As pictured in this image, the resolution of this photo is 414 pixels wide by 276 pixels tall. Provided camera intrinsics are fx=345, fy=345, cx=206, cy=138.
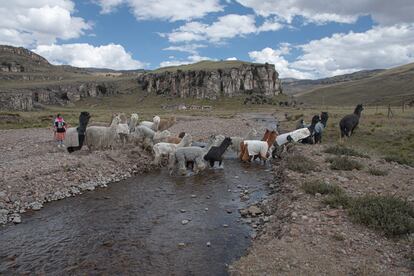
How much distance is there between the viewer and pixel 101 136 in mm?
17031

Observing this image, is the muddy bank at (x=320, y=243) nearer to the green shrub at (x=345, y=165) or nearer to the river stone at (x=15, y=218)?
the green shrub at (x=345, y=165)

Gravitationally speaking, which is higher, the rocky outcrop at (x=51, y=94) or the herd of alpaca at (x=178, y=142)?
the rocky outcrop at (x=51, y=94)

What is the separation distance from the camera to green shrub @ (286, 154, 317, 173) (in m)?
13.3

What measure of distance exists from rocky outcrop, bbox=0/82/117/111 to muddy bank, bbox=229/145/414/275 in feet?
299

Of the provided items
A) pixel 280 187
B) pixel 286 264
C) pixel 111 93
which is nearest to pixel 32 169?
pixel 280 187

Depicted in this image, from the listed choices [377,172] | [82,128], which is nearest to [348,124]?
[377,172]

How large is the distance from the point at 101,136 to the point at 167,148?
3455 mm

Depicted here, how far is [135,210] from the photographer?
10.6m

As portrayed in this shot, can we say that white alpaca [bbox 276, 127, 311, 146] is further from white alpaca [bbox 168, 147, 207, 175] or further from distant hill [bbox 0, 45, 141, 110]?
distant hill [bbox 0, 45, 141, 110]

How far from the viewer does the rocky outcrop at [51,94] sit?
88125mm

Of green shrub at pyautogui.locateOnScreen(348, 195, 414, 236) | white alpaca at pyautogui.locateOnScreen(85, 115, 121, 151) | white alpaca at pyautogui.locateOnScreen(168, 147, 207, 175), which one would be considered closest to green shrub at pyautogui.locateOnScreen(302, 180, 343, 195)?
green shrub at pyautogui.locateOnScreen(348, 195, 414, 236)

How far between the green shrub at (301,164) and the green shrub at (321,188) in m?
2.57

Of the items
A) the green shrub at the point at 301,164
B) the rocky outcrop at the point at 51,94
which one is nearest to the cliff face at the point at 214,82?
the rocky outcrop at the point at 51,94

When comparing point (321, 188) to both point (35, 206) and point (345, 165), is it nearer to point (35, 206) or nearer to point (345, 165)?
point (345, 165)
